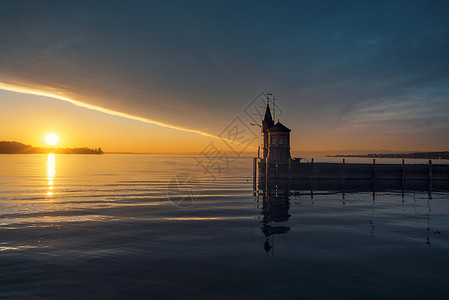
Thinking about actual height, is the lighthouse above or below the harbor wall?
above

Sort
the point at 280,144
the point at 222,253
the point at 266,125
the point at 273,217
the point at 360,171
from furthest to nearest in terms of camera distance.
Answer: the point at 266,125, the point at 360,171, the point at 280,144, the point at 273,217, the point at 222,253

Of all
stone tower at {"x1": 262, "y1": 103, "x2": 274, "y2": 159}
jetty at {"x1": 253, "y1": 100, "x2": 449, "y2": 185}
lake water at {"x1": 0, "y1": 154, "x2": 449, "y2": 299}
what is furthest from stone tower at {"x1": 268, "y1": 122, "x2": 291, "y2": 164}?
lake water at {"x1": 0, "y1": 154, "x2": 449, "y2": 299}

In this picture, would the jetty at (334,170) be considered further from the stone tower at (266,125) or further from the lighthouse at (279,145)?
the stone tower at (266,125)

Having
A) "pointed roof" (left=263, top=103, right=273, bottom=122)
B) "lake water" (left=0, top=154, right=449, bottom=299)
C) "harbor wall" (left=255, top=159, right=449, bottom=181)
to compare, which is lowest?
"lake water" (left=0, top=154, right=449, bottom=299)

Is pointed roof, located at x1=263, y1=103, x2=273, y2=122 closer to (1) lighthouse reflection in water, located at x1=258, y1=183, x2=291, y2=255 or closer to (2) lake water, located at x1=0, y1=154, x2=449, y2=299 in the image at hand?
(1) lighthouse reflection in water, located at x1=258, y1=183, x2=291, y2=255

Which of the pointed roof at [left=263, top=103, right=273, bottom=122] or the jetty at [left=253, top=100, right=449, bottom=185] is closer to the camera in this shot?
the jetty at [left=253, top=100, right=449, bottom=185]

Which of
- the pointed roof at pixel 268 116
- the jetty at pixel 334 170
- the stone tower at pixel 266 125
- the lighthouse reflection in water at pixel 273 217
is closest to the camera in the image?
the lighthouse reflection in water at pixel 273 217

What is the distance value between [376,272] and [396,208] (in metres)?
18.5

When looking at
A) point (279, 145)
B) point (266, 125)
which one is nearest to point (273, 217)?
point (279, 145)

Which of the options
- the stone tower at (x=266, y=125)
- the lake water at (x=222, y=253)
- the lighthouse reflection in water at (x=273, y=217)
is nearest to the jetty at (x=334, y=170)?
the stone tower at (x=266, y=125)

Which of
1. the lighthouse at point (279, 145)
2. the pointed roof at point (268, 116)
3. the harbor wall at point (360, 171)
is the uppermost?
the pointed roof at point (268, 116)

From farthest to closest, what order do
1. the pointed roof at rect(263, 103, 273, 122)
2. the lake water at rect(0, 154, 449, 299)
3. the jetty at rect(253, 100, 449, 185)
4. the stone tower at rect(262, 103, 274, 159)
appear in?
the pointed roof at rect(263, 103, 273, 122), the stone tower at rect(262, 103, 274, 159), the jetty at rect(253, 100, 449, 185), the lake water at rect(0, 154, 449, 299)

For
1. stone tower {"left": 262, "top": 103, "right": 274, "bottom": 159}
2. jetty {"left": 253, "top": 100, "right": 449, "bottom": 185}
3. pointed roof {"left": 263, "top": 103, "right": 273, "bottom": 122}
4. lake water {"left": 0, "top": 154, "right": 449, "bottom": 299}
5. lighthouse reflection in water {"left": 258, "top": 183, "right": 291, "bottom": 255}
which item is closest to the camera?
lake water {"left": 0, "top": 154, "right": 449, "bottom": 299}

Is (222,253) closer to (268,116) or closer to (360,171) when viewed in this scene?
(360,171)
